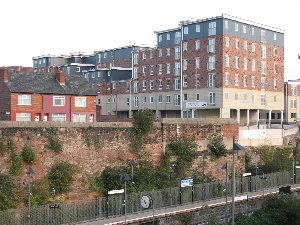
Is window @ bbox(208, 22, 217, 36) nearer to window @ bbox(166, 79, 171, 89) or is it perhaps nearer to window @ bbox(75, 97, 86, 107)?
window @ bbox(166, 79, 171, 89)

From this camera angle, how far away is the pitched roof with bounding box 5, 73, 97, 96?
4394 cm

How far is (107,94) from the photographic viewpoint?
7631 centimetres

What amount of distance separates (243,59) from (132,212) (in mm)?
37487

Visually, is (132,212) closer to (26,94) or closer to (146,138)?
(146,138)

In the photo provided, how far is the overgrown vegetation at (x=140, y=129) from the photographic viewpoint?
34062 millimetres

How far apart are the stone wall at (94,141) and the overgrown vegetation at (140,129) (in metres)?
0.45

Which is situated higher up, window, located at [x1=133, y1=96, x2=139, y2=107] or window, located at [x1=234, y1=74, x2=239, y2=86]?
window, located at [x1=234, y1=74, x2=239, y2=86]

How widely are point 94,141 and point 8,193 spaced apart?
23.9ft

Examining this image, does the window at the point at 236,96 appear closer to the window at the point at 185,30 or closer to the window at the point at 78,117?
the window at the point at 185,30

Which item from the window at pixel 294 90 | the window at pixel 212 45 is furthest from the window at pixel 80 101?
the window at pixel 294 90

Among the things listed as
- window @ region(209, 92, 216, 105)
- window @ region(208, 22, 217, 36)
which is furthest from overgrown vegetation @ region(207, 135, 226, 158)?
window @ region(208, 22, 217, 36)

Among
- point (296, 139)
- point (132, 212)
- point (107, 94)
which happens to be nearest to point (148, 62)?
point (107, 94)

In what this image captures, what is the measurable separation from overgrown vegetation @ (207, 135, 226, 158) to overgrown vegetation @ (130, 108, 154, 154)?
20.0 ft

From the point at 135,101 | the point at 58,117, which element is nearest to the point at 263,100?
the point at 135,101
